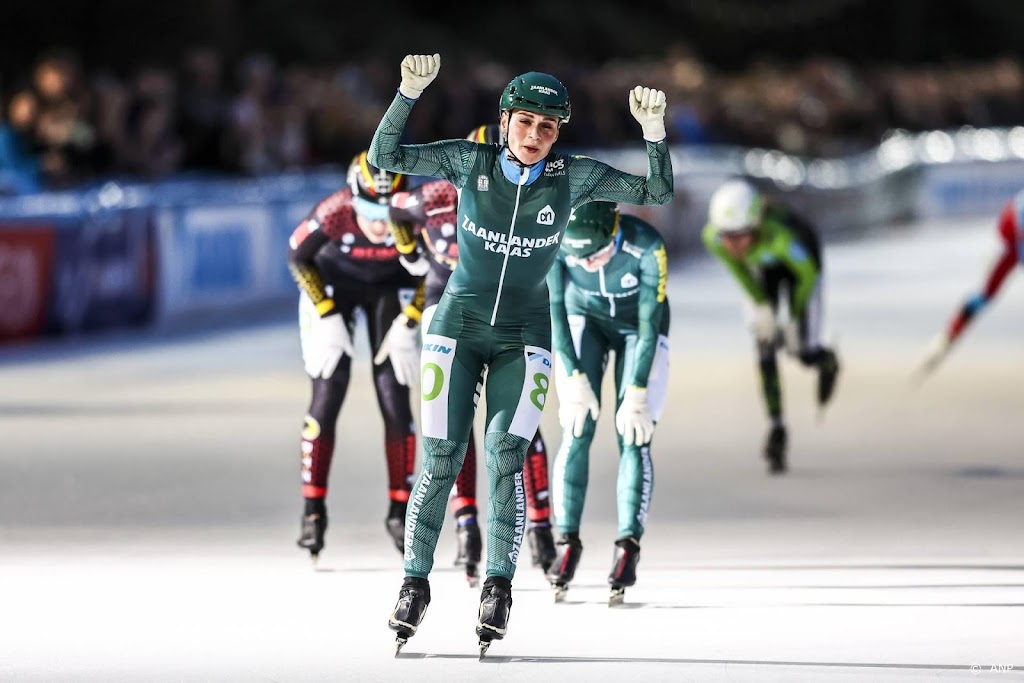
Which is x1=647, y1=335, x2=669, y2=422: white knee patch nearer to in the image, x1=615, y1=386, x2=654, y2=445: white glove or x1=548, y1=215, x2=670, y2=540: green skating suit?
x1=548, y1=215, x2=670, y2=540: green skating suit

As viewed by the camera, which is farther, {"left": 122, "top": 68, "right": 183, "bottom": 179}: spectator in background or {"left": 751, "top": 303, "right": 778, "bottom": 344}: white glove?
{"left": 122, "top": 68, "right": 183, "bottom": 179}: spectator in background

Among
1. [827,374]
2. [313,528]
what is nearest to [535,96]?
[313,528]

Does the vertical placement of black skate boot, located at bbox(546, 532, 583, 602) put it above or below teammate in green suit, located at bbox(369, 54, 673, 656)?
below

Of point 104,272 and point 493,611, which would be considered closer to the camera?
point 493,611

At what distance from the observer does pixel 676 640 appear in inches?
280

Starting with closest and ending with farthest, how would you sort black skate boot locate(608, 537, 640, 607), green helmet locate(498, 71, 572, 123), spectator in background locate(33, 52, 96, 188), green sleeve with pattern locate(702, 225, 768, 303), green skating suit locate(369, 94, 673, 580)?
green helmet locate(498, 71, 572, 123), green skating suit locate(369, 94, 673, 580), black skate boot locate(608, 537, 640, 607), green sleeve with pattern locate(702, 225, 768, 303), spectator in background locate(33, 52, 96, 188)

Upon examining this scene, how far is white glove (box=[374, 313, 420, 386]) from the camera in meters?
8.85

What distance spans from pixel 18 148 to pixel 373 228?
30.7ft

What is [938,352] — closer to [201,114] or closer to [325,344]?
[325,344]

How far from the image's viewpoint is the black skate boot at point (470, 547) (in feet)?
27.1

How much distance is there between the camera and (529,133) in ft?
22.2

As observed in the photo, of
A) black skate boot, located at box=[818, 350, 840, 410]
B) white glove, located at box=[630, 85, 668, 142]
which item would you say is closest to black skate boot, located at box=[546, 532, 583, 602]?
white glove, located at box=[630, 85, 668, 142]

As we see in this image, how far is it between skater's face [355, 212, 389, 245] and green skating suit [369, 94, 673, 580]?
184cm

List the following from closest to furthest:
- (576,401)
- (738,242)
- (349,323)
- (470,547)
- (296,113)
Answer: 1. (576,401)
2. (470,547)
3. (349,323)
4. (738,242)
5. (296,113)
